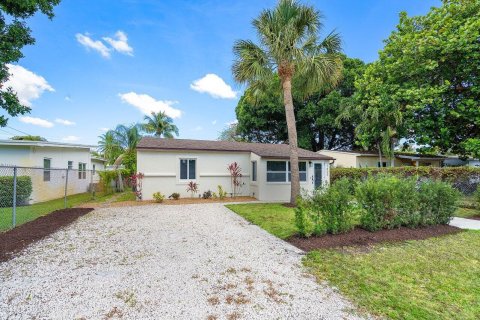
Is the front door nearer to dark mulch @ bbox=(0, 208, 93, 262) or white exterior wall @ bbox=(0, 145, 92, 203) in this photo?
dark mulch @ bbox=(0, 208, 93, 262)

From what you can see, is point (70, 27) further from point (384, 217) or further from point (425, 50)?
point (425, 50)

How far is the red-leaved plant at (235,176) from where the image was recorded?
14.4 metres

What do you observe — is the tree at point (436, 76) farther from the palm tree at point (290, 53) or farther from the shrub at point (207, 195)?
the shrub at point (207, 195)

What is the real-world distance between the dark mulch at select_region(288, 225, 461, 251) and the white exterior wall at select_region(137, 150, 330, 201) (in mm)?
7198

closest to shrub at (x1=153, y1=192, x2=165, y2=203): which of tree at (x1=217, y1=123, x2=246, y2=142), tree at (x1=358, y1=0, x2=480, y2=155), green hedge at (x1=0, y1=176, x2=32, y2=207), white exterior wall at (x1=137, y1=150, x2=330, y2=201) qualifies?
white exterior wall at (x1=137, y1=150, x2=330, y2=201)

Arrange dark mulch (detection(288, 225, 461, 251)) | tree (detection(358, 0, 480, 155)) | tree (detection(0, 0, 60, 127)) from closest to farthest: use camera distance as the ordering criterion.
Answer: dark mulch (detection(288, 225, 461, 251))
tree (detection(0, 0, 60, 127))
tree (detection(358, 0, 480, 155))

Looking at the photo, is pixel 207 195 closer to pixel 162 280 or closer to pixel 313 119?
pixel 162 280

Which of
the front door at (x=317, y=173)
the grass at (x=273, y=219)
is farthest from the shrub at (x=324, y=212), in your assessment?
the front door at (x=317, y=173)

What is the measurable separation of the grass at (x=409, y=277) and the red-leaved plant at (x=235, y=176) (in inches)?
383

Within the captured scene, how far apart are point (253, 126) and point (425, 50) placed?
16459 millimetres

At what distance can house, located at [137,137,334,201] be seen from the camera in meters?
13.0

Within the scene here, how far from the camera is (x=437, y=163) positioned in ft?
78.5

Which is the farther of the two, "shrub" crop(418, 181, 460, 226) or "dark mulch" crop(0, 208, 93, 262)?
"shrub" crop(418, 181, 460, 226)

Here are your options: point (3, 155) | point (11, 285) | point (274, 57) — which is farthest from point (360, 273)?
point (3, 155)
